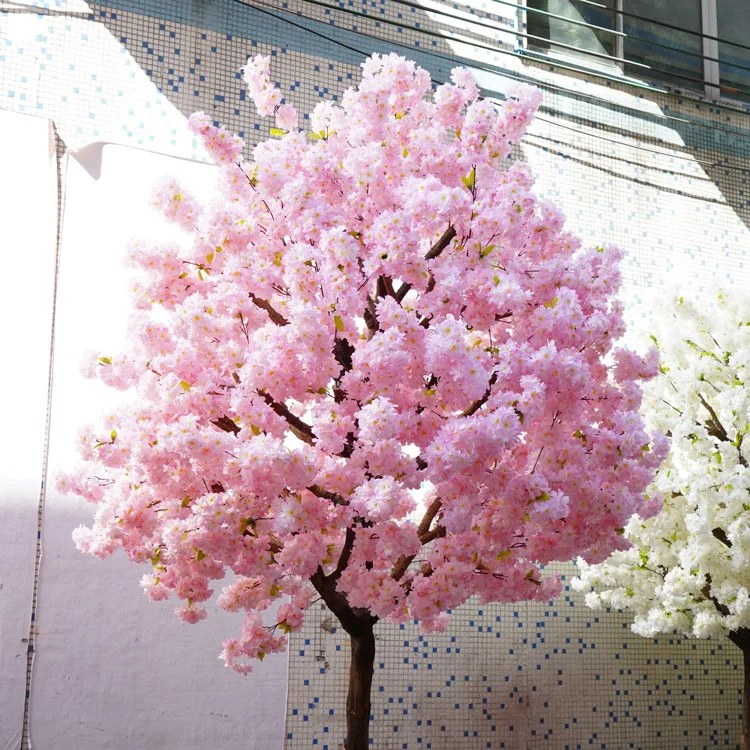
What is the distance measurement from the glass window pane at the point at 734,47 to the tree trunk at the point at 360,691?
474 centimetres

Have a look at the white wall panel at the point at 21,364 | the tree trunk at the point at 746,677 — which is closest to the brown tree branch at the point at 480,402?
the white wall panel at the point at 21,364

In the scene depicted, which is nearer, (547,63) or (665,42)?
(547,63)

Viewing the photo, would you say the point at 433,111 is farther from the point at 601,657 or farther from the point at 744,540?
the point at 601,657

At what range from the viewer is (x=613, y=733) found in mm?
5160

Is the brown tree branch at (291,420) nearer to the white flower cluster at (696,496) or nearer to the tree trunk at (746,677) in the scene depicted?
the white flower cluster at (696,496)

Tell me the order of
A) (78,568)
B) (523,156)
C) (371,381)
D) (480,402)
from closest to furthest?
(371,381)
(480,402)
(78,568)
(523,156)

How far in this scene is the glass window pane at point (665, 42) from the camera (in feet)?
Result: 20.0

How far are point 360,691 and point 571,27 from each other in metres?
4.42

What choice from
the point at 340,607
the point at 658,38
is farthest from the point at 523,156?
the point at 340,607

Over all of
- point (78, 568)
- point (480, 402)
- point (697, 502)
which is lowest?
point (78, 568)

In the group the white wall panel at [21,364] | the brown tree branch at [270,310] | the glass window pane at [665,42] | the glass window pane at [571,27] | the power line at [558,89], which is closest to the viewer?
the brown tree branch at [270,310]

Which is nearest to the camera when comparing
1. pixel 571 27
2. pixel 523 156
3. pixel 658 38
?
pixel 523 156

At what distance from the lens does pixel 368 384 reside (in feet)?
9.33

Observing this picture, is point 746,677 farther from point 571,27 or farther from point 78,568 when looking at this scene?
point 571,27
